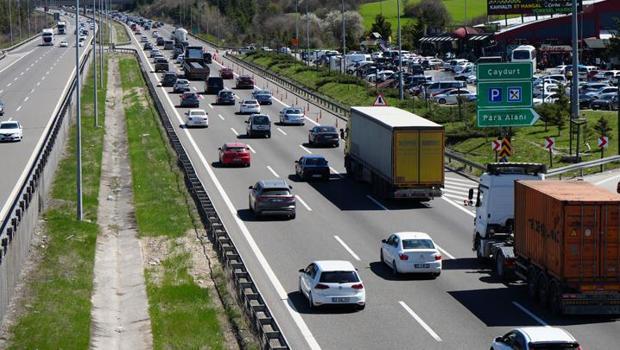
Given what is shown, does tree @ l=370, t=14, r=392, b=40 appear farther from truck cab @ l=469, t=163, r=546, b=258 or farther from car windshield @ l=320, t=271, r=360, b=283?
car windshield @ l=320, t=271, r=360, b=283

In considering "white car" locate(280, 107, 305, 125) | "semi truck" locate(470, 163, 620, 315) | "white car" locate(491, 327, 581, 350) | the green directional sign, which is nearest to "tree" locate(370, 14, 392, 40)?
"white car" locate(280, 107, 305, 125)

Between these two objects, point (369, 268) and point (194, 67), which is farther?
point (194, 67)

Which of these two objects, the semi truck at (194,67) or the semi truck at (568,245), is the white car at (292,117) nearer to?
the semi truck at (194,67)

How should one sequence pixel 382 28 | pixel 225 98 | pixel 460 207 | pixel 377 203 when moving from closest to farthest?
1. pixel 460 207
2. pixel 377 203
3. pixel 225 98
4. pixel 382 28

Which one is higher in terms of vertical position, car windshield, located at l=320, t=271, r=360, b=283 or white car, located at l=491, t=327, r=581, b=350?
white car, located at l=491, t=327, r=581, b=350

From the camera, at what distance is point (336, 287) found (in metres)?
31.4

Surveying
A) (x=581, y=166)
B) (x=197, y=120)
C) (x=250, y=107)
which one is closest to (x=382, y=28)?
(x=250, y=107)

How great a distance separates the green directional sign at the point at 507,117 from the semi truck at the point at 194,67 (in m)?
63.2

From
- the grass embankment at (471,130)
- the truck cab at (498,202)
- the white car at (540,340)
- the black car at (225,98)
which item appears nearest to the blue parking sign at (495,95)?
the grass embankment at (471,130)

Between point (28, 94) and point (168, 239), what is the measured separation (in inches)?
2440

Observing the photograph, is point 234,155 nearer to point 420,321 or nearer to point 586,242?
point 420,321

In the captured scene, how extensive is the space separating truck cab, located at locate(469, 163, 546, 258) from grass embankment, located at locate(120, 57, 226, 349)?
9007 mm

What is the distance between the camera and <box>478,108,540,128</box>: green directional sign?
53281mm

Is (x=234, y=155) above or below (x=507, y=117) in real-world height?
below
